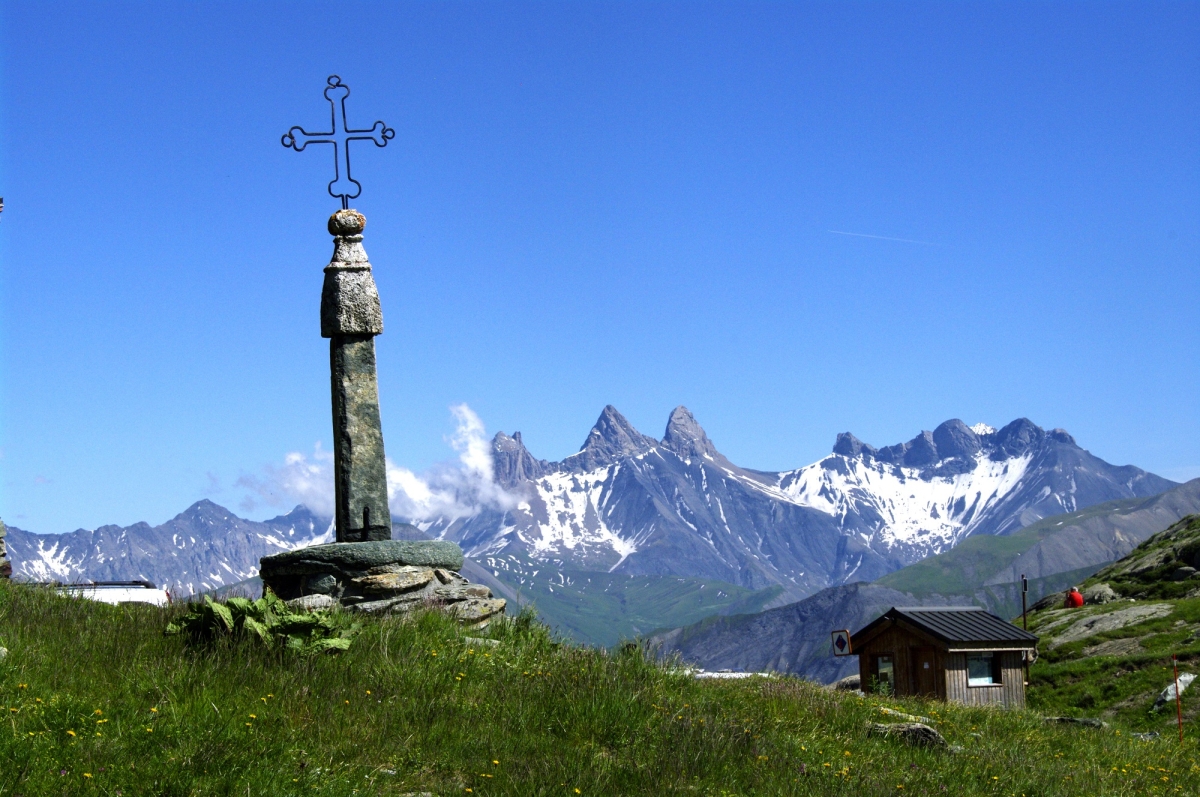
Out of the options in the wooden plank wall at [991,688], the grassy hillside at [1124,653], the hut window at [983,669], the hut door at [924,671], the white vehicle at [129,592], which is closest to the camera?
the white vehicle at [129,592]

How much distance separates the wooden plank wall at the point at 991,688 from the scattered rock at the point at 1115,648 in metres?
18.6

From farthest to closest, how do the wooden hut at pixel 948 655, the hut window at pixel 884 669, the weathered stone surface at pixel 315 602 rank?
the hut window at pixel 884 669 < the wooden hut at pixel 948 655 < the weathered stone surface at pixel 315 602

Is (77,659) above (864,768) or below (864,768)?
above

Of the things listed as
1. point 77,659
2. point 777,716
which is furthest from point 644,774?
point 77,659

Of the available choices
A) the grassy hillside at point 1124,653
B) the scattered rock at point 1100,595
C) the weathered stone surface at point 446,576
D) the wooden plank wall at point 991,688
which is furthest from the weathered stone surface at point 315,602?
the scattered rock at point 1100,595

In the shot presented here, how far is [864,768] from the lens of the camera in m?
11.8

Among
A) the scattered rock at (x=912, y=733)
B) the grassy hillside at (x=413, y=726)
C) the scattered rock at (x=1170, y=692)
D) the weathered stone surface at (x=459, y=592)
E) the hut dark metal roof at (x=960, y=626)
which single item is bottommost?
the scattered rock at (x=1170, y=692)

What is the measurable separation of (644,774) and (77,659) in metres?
5.04

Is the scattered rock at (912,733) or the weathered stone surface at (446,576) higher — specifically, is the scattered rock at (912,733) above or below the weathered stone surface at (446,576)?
below

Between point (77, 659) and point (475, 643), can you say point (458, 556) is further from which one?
point (77, 659)

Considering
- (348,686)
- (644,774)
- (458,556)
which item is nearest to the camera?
(644,774)

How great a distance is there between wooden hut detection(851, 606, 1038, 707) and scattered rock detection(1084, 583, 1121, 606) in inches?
1501

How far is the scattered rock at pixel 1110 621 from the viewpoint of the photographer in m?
60.4

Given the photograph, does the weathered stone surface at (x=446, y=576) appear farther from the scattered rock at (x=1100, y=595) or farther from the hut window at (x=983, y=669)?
the scattered rock at (x=1100, y=595)
